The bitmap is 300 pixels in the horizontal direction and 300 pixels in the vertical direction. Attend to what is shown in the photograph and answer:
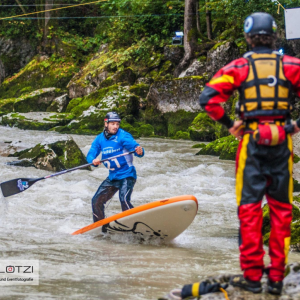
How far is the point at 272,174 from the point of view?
2.58 metres

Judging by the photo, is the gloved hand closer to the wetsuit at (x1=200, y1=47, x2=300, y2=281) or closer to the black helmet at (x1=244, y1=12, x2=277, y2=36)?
the wetsuit at (x1=200, y1=47, x2=300, y2=281)

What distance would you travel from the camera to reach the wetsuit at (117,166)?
5477 millimetres

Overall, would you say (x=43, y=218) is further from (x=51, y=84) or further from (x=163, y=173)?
(x=51, y=84)

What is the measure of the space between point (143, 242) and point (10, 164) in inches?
257

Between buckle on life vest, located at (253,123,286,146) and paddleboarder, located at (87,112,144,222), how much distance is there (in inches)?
118

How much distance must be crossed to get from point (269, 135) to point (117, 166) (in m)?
3.18

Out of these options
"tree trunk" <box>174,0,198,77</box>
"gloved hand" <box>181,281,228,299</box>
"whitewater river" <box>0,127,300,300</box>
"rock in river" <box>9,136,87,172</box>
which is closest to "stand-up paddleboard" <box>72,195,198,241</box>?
"whitewater river" <box>0,127,300,300</box>

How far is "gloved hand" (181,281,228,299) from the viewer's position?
2.56 m

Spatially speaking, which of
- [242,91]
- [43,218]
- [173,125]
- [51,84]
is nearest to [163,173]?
[43,218]

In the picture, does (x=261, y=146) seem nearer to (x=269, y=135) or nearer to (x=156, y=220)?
(x=269, y=135)

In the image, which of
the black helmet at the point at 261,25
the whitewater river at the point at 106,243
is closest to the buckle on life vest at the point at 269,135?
the black helmet at the point at 261,25

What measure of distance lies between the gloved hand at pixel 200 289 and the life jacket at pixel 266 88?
1014 millimetres

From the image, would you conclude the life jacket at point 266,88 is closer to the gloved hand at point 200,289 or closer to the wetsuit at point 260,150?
the wetsuit at point 260,150

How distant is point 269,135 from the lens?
250 cm
